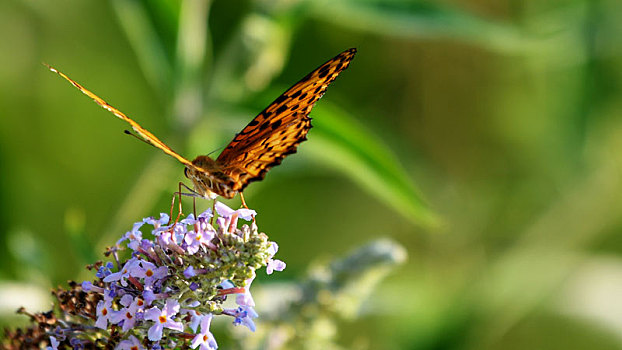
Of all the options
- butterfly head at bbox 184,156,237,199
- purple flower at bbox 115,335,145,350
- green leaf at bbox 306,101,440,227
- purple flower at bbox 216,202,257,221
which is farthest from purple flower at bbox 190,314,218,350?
green leaf at bbox 306,101,440,227

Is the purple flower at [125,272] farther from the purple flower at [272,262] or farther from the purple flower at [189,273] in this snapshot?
the purple flower at [272,262]

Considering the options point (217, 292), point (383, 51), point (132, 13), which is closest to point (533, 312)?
point (383, 51)

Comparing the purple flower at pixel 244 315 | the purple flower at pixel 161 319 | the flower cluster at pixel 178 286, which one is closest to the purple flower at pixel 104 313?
the flower cluster at pixel 178 286

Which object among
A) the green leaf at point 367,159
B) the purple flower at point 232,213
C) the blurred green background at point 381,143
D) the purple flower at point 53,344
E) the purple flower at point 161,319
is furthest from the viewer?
the blurred green background at point 381,143

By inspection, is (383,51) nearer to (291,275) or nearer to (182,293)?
(291,275)

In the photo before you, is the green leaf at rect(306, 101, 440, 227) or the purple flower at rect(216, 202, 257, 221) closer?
the purple flower at rect(216, 202, 257, 221)

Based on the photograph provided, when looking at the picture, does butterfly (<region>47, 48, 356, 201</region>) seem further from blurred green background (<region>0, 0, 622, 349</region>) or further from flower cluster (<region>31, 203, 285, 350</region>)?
blurred green background (<region>0, 0, 622, 349</region>)

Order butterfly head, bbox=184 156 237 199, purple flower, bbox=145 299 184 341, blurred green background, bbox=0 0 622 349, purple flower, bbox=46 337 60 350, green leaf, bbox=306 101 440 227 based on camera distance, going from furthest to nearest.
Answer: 1. blurred green background, bbox=0 0 622 349
2. green leaf, bbox=306 101 440 227
3. butterfly head, bbox=184 156 237 199
4. purple flower, bbox=46 337 60 350
5. purple flower, bbox=145 299 184 341

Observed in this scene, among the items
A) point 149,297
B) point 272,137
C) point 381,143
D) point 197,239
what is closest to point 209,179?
point 272,137
